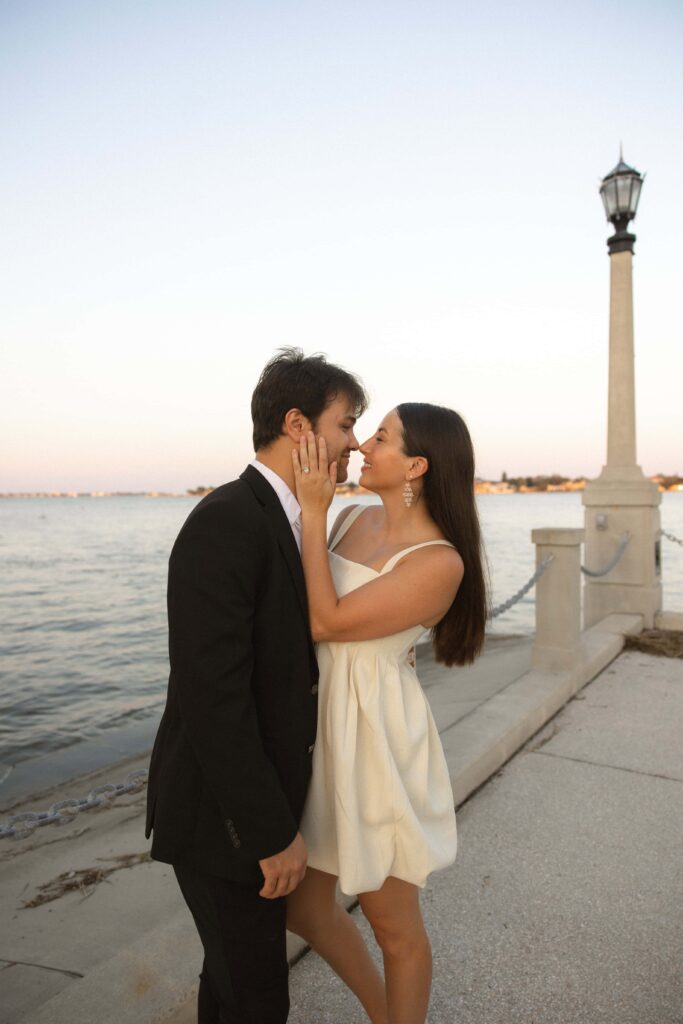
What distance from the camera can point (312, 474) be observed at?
76.6 inches

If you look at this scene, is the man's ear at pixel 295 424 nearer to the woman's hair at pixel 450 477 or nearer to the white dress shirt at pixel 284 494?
the white dress shirt at pixel 284 494

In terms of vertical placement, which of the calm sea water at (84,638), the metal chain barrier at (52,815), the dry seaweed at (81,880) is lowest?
the calm sea water at (84,638)

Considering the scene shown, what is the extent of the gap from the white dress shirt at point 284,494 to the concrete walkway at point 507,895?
1624 millimetres

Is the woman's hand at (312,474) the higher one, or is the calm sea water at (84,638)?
the woman's hand at (312,474)

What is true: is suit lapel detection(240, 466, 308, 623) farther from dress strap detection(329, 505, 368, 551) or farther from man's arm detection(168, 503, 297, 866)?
dress strap detection(329, 505, 368, 551)

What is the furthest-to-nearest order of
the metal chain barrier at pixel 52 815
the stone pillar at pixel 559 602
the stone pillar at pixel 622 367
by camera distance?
the stone pillar at pixel 622 367
the stone pillar at pixel 559 602
the metal chain barrier at pixel 52 815

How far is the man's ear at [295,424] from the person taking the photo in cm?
197

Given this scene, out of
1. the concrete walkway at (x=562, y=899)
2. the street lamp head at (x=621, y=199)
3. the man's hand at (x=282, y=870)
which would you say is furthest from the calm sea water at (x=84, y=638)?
the street lamp head at (x=621, y=199)

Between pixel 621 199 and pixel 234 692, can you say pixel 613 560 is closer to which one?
pixel 621 199

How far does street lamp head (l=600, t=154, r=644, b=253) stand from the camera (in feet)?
28.3

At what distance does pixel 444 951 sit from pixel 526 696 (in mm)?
2940

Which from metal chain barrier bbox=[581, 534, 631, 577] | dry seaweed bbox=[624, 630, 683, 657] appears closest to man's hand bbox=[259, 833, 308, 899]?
dry seaweed bbox=[624, 630, 683, 657]

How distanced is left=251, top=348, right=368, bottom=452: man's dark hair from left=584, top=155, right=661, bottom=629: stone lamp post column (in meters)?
7.61

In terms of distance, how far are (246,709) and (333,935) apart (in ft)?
3.08
